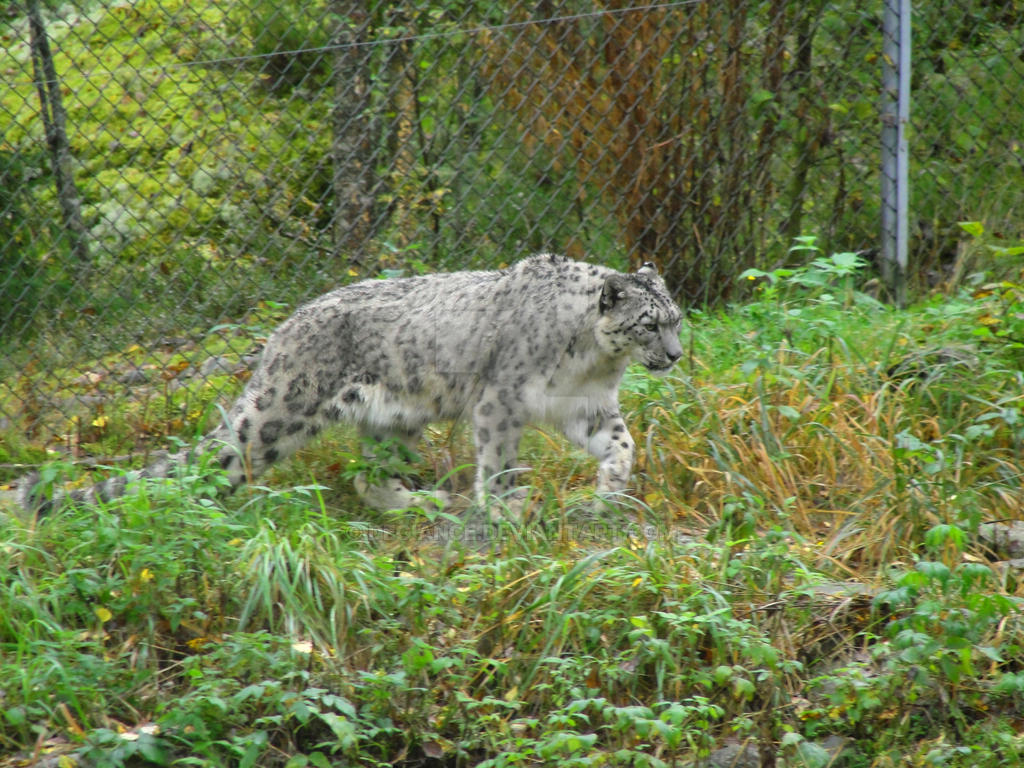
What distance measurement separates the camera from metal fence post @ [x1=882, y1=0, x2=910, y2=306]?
7.68 meters

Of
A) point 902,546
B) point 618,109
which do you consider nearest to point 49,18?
point 618,109

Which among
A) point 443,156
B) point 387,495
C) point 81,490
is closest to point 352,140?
point 443,156

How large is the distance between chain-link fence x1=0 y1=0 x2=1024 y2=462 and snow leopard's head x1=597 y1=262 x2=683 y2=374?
5.43 ft

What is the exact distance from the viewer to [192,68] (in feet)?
Answer: 23.2

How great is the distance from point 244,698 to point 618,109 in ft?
15.4

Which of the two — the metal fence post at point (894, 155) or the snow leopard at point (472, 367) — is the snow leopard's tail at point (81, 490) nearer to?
the snow leopard at point (472, 367)

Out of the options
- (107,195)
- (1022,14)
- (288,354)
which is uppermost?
(1022,14)

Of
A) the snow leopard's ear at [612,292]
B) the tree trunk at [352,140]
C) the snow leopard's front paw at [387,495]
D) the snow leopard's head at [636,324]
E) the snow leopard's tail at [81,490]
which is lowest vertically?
the snow leopard's front paw at [387,495]

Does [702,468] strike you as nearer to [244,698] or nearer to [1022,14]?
[244,698]

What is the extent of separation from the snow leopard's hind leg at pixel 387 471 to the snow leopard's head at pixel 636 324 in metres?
1.09

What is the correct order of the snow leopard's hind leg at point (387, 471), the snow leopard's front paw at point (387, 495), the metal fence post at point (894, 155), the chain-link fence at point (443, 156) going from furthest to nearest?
the metal fence post at point (894, 155), the chain-link fence at point (443, 156), the snow leopard's front paw at point (387, 495), the snow leopard's hind leg at point (387, 471)

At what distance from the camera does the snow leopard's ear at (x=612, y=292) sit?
5.73m

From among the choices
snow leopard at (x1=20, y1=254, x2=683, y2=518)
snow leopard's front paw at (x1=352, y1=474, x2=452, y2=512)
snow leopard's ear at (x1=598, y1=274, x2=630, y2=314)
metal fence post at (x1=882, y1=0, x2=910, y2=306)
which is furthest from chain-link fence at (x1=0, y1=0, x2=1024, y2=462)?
snow leopard's ear at (x1=598, y1=274, x2=630, y2=314)

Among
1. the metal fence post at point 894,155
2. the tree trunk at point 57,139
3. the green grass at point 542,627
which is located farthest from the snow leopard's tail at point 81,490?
the metal fence post at point 894,155
